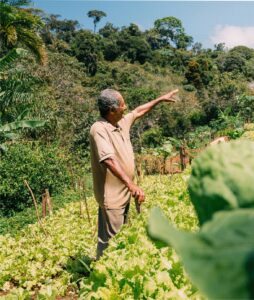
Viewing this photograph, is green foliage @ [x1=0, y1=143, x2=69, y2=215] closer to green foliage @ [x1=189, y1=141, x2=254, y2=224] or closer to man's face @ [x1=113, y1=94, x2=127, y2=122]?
man's face @ [x1=113, y1=94, x2=127, y2=122]

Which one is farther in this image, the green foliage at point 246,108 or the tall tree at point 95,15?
the tall tree at point 95,15

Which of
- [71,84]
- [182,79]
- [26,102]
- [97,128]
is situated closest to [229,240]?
[97,128]

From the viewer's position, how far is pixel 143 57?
5722 cm

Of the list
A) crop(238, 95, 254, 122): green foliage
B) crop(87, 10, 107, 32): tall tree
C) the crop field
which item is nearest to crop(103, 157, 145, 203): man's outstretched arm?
the crop field

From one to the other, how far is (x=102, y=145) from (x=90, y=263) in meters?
1.73

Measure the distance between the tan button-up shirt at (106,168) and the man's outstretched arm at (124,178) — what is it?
153 millimetres

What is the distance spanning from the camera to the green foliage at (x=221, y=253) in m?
0.26

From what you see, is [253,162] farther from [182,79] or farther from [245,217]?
[182,79]

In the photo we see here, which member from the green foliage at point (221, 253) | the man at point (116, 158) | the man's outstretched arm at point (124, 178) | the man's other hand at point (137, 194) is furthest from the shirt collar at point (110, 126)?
the green foliage at point (221, 253)

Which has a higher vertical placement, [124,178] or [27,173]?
[124,178]

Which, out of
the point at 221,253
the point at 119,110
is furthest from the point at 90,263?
the point at 221,253

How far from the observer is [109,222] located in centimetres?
423

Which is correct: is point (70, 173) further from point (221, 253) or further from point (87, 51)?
point (87, 51)

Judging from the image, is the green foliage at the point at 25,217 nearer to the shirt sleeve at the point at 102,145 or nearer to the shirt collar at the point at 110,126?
the shirt collar at the point at 110,126
